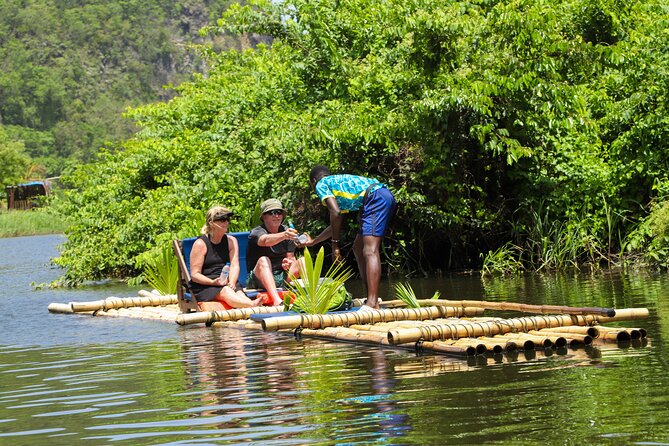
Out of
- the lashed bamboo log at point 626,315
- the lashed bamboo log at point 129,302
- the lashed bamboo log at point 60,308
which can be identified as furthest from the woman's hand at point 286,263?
the lashed bamboo log at point 60,308

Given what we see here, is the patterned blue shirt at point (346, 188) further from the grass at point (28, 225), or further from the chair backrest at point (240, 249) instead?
the grass at point (28, 225)

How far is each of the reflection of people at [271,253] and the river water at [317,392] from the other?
1.02 metres

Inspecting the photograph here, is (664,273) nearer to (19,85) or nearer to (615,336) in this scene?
(615,336)

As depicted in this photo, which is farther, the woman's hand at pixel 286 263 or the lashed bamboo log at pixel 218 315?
the woman's hand at pixel 286 263

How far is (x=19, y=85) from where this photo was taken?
167375 millimetres

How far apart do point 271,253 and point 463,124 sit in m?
6.89

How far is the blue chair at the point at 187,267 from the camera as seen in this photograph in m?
14.3

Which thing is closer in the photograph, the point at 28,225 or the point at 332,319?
the point at 332,319

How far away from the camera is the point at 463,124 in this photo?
65.4ft

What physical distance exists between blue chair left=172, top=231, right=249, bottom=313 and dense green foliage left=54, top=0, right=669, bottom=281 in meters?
5.32

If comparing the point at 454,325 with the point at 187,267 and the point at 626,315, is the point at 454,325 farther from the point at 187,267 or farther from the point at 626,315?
the point at 187,267

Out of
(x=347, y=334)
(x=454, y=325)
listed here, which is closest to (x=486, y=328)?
(x=454, y=325)

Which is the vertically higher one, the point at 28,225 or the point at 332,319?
the point at 28,225

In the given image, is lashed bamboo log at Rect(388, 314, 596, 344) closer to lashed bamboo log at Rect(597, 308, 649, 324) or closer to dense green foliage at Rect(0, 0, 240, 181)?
lashed bamboo log at Rect(597, 308, 649, 324)
